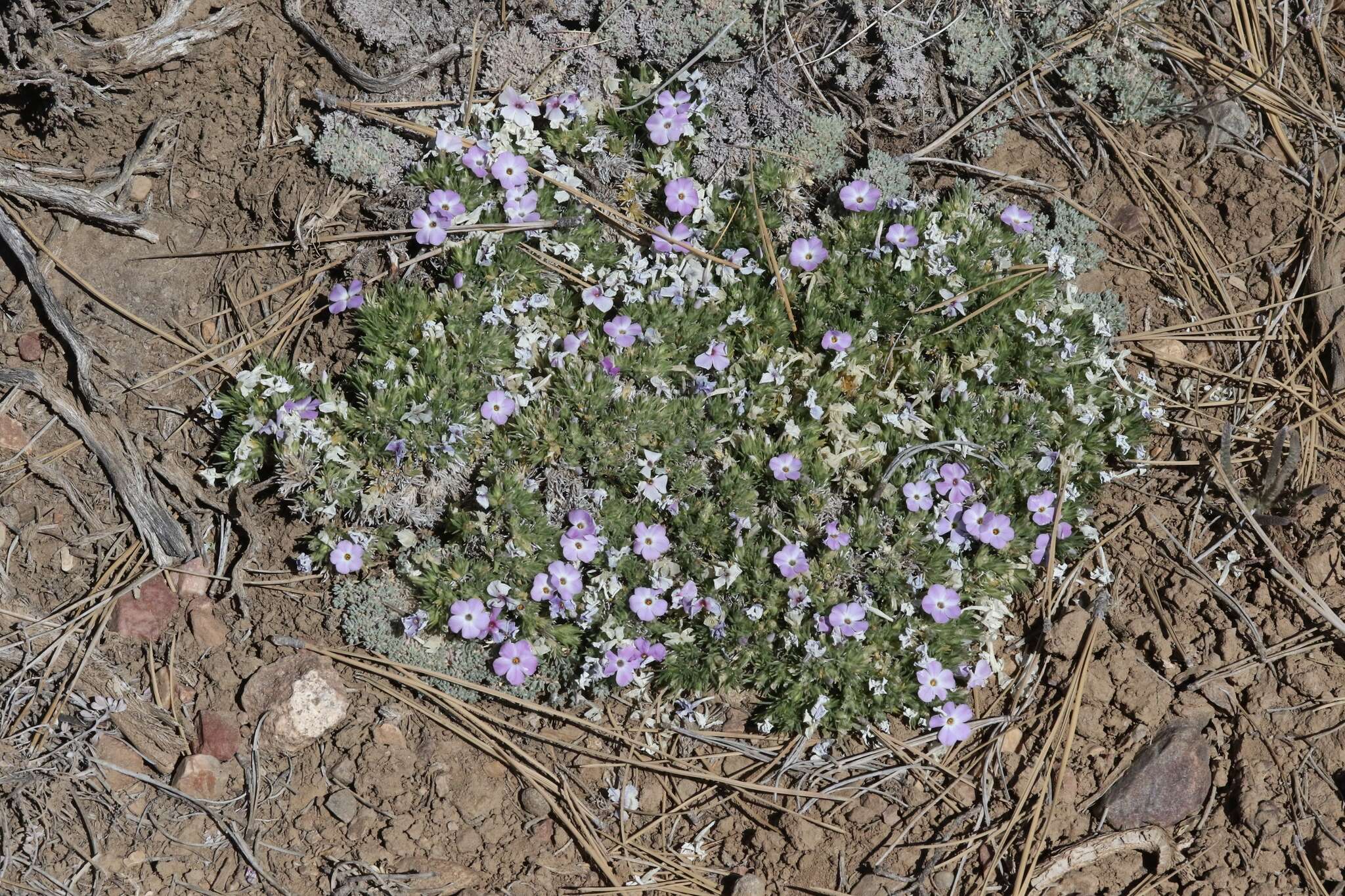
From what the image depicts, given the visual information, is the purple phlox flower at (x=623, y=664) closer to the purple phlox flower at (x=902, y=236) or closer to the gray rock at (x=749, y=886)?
the gray rock at (x=749, y=886)

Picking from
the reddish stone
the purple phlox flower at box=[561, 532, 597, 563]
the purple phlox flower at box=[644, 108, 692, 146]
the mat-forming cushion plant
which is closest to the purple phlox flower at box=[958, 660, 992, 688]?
the mat-forming cushion plant

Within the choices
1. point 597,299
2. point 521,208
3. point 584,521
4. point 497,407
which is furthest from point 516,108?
point 584,521

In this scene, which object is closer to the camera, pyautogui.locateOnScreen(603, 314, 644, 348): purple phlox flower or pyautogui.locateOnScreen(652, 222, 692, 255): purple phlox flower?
pyautogui.locateOnScreen(603, 314, 644, 348): purple phlox flower

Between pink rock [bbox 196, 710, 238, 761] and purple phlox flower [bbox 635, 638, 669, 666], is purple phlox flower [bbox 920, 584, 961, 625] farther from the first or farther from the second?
pink rock [bbox 196, 710, 238, 761]

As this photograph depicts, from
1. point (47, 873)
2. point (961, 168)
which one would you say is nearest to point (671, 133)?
point (961, 168)

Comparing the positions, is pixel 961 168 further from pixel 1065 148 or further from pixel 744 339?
pixel 744 339

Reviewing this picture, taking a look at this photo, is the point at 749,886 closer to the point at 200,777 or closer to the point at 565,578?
the point at 565,578
